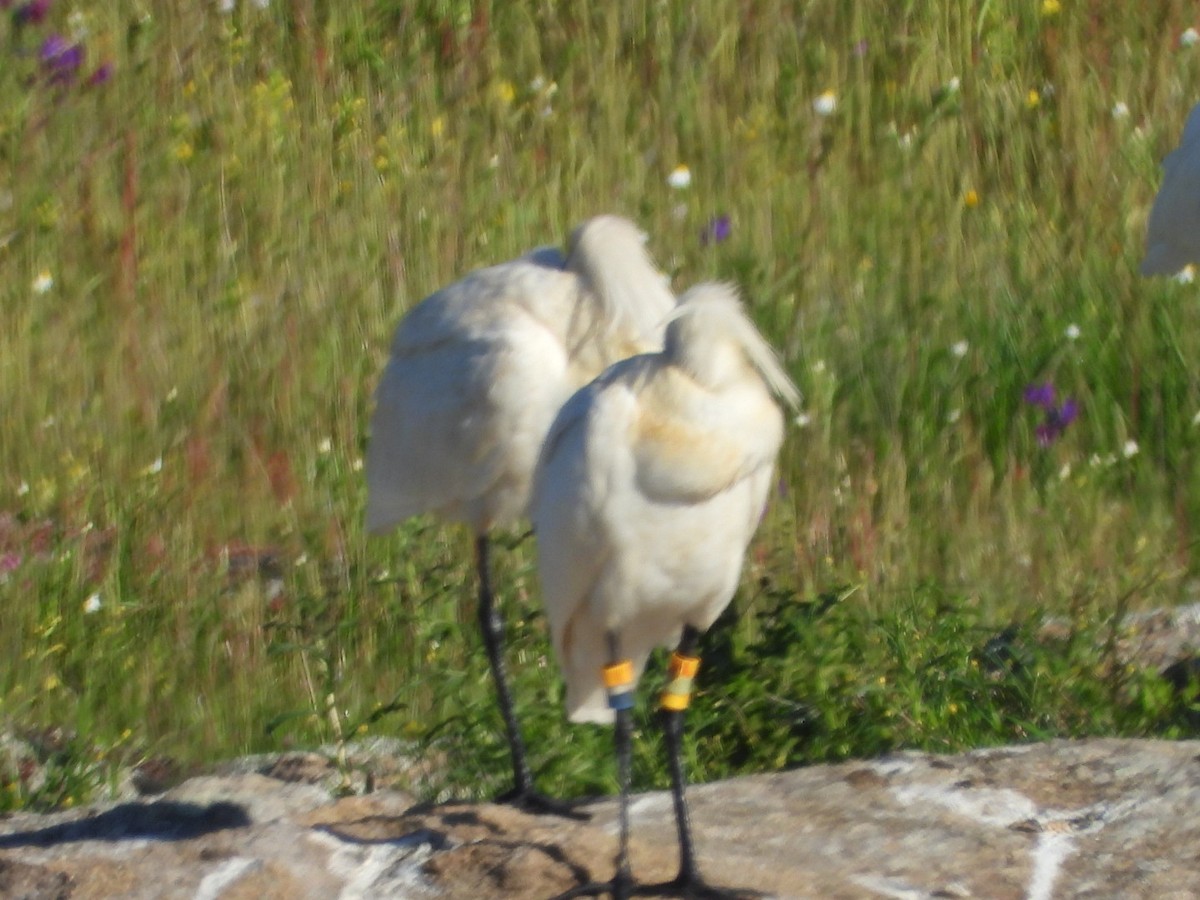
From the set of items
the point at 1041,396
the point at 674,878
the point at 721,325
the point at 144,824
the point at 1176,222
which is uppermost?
the point at 1176,222

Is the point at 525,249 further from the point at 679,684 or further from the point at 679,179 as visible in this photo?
the point at 679,684

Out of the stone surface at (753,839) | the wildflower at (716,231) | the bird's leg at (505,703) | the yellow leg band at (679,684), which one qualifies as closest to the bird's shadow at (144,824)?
the stone surface at (753,839)

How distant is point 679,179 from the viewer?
6477 mm

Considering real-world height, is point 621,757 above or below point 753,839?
above

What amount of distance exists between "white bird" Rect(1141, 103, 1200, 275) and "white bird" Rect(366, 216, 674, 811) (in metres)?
2.05

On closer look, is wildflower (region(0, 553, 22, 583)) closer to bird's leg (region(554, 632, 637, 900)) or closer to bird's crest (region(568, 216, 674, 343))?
bird's crest (region(568, 216, 674, 343))

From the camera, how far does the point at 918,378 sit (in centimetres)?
574

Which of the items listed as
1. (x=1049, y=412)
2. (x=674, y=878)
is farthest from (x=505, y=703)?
(x=1049, y=412)

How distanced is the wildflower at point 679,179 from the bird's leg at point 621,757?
313cm

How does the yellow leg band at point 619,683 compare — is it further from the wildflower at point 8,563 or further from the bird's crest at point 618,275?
the wildflower at point 8,563

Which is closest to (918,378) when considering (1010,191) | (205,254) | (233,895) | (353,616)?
→ (1010,191)

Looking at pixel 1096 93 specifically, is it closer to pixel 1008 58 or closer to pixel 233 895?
pixel 1008 58

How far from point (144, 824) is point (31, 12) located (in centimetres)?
388

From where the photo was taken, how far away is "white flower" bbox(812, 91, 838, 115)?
693 centimetres
